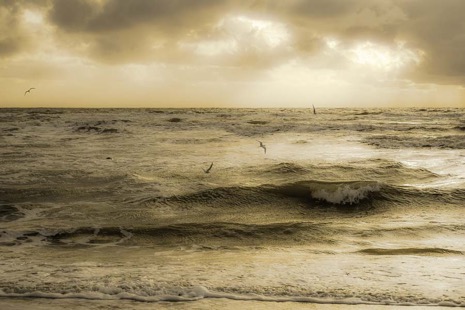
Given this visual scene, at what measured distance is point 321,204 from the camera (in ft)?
37.0

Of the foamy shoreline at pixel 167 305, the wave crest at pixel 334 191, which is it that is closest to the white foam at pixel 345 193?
the wave crest at pixel 334 191

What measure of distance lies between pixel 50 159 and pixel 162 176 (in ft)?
18.2

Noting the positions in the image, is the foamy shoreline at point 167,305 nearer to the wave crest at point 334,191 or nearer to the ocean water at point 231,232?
the ocean water at point 231,232

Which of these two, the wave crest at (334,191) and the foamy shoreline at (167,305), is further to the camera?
the wave crest at (334,191)

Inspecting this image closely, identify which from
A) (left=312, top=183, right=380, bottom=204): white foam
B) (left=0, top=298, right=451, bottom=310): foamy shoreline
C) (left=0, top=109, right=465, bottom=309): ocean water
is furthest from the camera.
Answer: (left=312, top=183, right=380, bottom=204): white foam

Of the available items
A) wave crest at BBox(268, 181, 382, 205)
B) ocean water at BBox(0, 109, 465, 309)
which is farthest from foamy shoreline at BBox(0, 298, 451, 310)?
wave crest at BBox(268, 181, 382, 205)

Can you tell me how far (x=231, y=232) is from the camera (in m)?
8.63

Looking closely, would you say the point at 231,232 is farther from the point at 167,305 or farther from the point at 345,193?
the point at 345,193

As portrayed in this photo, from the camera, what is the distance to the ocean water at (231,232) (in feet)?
17.9

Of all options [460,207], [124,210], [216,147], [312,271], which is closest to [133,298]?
[312,271]

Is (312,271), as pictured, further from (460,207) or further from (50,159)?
(50,159)

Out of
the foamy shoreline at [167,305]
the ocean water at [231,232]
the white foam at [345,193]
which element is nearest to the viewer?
the foamy shoreline at [167,305]

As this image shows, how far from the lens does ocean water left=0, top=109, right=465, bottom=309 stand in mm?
Result: 5449

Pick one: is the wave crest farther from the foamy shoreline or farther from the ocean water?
the foamy shoreline
